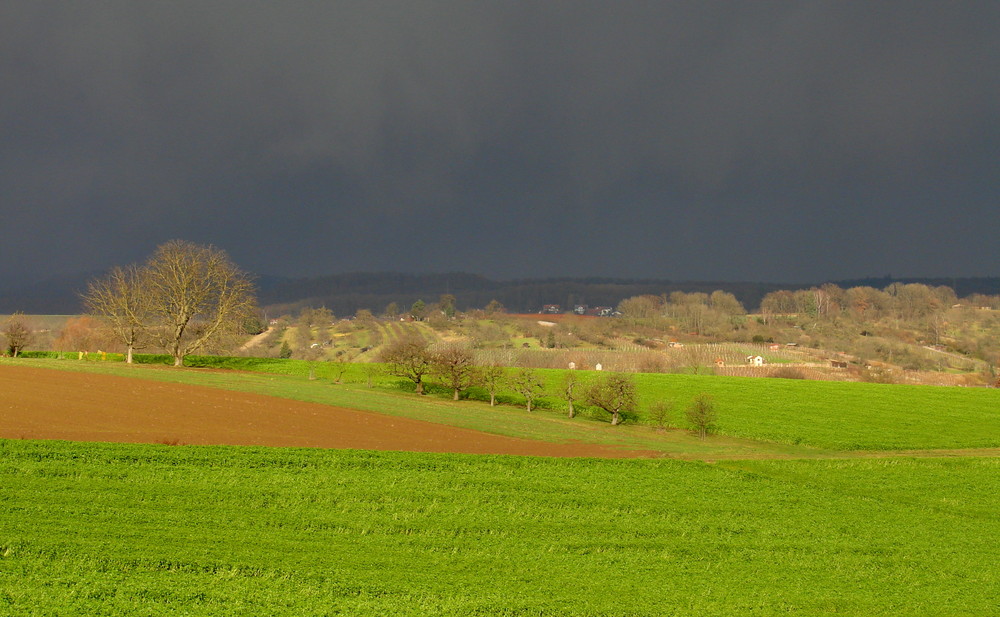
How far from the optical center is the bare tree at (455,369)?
6347cm

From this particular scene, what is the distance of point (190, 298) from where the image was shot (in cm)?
7394

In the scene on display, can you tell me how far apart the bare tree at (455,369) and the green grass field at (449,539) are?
111ft

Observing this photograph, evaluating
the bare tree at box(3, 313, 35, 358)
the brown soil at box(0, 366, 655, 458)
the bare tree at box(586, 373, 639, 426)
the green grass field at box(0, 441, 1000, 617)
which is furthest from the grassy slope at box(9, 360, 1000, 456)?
the bare tree at box(3, 313, 35, 358)

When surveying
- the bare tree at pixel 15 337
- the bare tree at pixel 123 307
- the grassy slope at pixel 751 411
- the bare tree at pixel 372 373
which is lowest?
the grassy slope at pixel 751 411

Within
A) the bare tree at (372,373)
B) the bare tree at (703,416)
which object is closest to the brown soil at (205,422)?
the bare tree at (703,416)

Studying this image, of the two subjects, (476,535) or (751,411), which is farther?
(751,411)

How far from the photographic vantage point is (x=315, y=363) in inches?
3189

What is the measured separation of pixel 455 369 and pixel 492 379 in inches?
146

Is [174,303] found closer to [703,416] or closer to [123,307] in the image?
[123,307]

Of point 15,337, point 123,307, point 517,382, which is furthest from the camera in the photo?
point 15,337

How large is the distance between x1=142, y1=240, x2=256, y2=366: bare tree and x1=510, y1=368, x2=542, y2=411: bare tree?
3181cm

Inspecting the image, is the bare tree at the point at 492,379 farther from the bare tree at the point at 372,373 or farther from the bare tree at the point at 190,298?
the bare tree at the point at 190,298

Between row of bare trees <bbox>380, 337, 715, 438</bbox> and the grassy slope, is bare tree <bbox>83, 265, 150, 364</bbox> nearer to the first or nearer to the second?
the grassy slope

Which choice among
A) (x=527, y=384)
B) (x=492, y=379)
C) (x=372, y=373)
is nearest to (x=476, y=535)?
(x=527, y=384)
